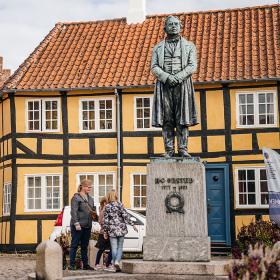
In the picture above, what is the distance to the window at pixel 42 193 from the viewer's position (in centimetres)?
2456

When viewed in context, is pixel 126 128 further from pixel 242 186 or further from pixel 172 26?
pixel 172 26

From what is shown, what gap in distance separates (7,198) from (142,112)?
5.34 metres

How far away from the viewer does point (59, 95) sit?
24.9 m

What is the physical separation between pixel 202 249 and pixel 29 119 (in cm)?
1440

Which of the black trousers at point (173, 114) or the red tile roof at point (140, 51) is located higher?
the red tile roof at point (140, 51)

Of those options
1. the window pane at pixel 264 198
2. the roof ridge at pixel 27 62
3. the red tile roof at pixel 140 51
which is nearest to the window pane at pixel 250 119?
the red tile roof at pixel 140 51

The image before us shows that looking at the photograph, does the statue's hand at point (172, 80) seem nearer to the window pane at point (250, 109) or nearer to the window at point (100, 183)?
the window pane at point (250, 109)

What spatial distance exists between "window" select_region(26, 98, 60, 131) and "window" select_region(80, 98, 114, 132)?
0.86 metres

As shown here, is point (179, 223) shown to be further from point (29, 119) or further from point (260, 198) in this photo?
point (29, 119)

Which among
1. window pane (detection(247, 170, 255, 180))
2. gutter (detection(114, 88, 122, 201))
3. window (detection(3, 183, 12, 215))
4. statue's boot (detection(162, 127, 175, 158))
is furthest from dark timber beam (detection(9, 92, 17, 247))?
statue's boot (detection(162, 127, 175, 158))

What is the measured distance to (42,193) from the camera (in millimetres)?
24547

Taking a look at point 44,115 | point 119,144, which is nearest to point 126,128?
point 119,144

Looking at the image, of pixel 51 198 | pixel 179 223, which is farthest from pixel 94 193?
pixel 179 223

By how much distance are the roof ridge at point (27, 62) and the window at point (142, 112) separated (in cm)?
408
